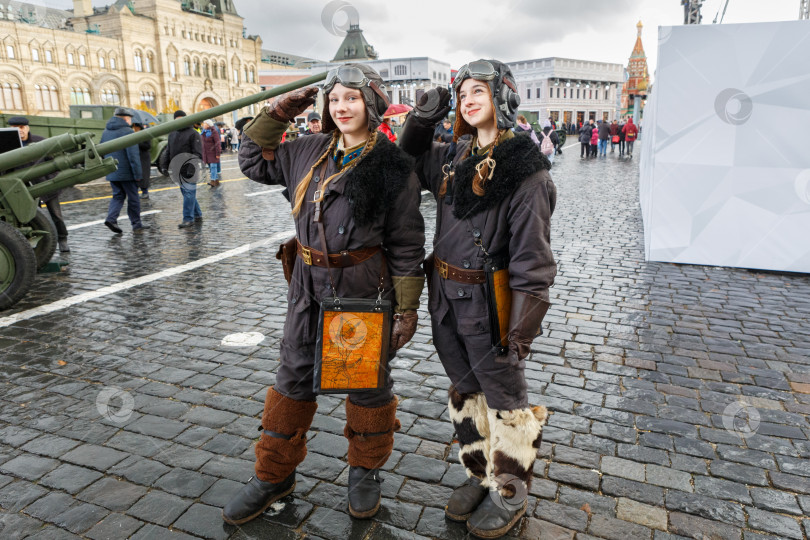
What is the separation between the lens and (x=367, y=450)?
2680mm

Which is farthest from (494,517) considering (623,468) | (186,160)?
(186,160)

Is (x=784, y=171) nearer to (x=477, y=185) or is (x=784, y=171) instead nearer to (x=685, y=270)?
(x=685, y=270)

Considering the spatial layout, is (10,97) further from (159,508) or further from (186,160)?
(159,508)

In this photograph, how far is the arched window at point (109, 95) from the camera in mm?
58812

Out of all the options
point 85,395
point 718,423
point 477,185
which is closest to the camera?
point 477,185

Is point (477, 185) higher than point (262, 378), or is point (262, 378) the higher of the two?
point (477, 185)

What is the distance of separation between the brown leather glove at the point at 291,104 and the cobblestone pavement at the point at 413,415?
178 cm

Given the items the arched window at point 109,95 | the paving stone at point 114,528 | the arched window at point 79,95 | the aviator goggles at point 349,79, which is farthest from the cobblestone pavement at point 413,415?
the arched window at point 109,95

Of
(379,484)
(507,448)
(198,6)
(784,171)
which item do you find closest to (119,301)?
(379,484)

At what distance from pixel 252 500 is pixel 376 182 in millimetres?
1528

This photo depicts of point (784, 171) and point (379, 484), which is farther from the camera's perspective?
point (784, 171)

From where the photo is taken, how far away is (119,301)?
5.73 m

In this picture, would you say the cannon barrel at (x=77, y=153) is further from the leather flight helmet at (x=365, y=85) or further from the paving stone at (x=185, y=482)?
the paving stone at (x=185, y=482)

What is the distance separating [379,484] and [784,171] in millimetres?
6344
